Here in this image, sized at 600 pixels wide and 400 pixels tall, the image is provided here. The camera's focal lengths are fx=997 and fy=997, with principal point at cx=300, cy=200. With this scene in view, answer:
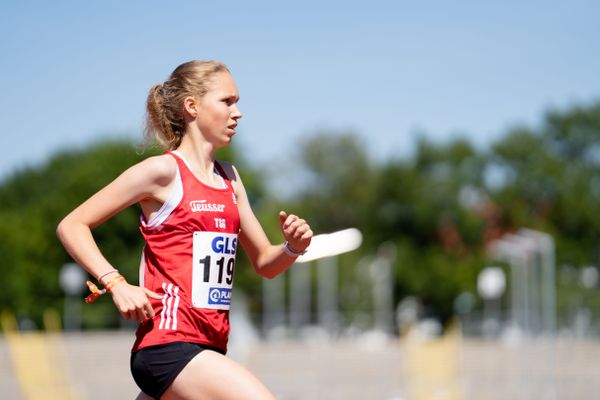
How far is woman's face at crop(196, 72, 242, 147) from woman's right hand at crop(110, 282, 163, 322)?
0.75m

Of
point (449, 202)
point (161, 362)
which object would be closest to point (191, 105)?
point (161, 362)

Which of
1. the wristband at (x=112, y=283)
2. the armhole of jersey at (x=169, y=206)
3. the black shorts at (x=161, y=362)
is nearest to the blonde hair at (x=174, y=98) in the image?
the armhole of jersey at (x=169, y=206)

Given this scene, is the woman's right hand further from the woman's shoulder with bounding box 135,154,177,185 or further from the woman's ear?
the woman's ear

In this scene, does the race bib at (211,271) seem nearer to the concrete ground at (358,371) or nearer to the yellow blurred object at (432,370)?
the concrete ground at (358,371)

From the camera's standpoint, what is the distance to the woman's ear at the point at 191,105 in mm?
3904

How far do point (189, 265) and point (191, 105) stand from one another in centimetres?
66

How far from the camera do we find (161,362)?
3.55m

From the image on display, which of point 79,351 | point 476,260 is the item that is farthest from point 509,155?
point 79,351

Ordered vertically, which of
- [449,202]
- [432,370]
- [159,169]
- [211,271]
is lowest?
[432,370]

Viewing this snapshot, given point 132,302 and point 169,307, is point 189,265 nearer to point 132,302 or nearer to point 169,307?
point 169,307


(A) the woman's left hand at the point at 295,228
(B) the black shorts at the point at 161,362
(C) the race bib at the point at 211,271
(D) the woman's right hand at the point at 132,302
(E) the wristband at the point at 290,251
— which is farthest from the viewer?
(E) the wristband at the point at 290,251

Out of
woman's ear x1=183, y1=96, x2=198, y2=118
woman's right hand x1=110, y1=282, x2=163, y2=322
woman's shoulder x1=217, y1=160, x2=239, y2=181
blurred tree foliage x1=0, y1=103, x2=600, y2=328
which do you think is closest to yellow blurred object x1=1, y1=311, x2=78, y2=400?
woman's shoulder x1=217, y1=160, x2=239, y2=181

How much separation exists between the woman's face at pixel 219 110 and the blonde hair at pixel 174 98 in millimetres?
31

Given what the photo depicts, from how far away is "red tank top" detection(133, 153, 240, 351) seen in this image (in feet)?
11.8
